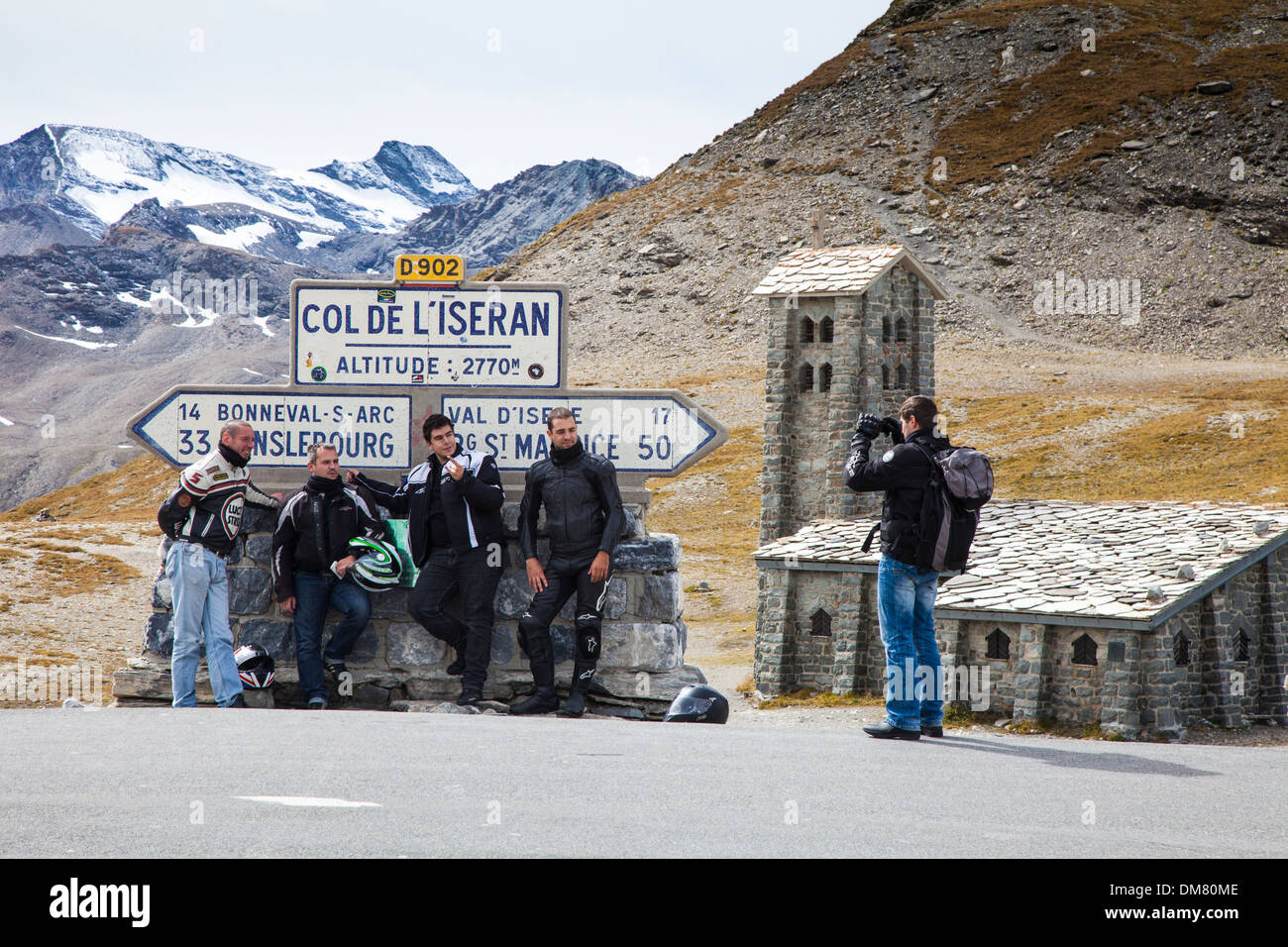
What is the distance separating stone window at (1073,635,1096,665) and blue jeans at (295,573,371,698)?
17.5 meters

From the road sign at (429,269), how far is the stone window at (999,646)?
1789 cm

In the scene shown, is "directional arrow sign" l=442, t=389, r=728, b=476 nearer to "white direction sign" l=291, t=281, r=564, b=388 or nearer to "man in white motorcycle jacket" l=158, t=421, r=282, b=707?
"white direction sign" l=291, t=281, r=564, b=388

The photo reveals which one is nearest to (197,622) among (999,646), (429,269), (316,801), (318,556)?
(318,556)

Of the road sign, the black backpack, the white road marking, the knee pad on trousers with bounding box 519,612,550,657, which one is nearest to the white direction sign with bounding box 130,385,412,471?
the road sign

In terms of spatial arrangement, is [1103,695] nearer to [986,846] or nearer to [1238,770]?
[1238,770]

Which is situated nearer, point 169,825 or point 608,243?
point 169,825

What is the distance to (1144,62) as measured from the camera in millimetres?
112375

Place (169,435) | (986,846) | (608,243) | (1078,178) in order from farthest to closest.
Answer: (608,243)
(1078,178)
(169,435)
(986,846)

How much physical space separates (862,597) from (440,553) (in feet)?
74.1

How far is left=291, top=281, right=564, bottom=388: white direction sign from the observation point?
34.8 feet

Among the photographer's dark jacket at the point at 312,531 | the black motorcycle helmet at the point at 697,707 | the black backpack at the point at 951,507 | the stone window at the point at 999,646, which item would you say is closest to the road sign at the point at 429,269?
the photographer's dark jacket at the point at 312,531

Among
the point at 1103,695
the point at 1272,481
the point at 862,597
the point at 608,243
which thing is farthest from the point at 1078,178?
the point at 1103,695

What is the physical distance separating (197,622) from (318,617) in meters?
0.87

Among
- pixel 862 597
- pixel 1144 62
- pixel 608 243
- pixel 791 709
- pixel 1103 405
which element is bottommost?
pixel 791 709
